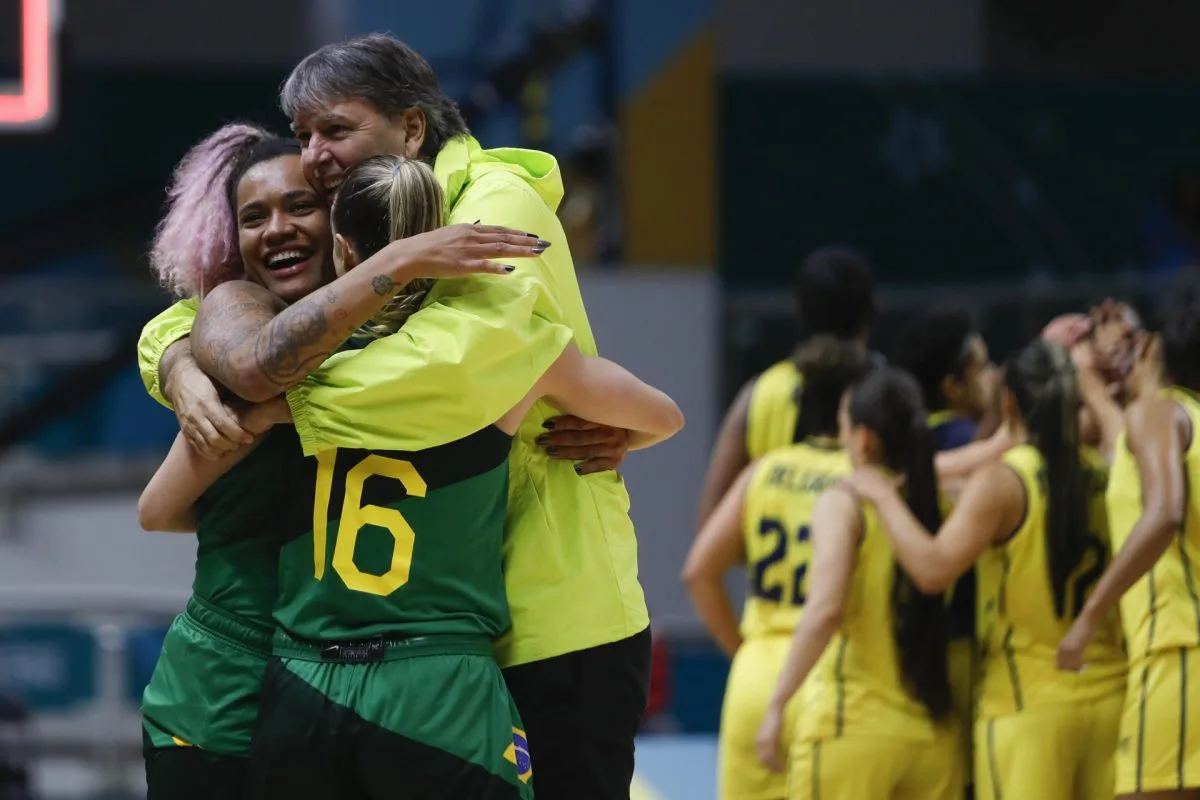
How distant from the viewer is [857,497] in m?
4.35

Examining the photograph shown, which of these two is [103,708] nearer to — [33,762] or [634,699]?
[33,762]

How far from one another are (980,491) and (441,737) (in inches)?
77.2

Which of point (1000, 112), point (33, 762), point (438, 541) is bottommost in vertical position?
point (33, 762)

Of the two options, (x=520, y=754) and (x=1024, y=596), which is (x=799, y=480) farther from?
(x=520, y=754)

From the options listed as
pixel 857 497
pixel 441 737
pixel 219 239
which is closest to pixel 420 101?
pixel 219 239

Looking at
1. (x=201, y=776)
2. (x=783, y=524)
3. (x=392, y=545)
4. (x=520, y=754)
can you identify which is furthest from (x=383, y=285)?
(x=783, y=524)

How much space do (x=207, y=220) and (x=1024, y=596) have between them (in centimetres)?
217

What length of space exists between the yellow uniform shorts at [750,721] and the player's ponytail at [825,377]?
561 mm

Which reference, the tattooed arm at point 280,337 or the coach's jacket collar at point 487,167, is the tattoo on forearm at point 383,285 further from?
the coach's jacket collar at point 487,167

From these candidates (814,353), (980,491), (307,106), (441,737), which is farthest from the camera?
(814,353)

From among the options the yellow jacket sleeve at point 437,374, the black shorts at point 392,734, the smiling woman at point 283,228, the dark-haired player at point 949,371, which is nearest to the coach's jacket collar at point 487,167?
the yellow jacket sleeve at point 437,374

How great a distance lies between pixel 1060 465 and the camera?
14.1 feet

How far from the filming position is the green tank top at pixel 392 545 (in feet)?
8.78

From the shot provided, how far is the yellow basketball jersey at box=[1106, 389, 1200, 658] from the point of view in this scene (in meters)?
4.27
